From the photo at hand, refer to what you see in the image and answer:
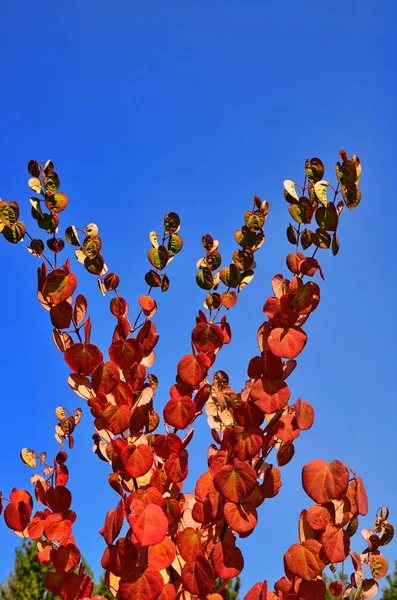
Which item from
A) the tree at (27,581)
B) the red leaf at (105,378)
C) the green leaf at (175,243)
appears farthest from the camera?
the tree at (27,581)

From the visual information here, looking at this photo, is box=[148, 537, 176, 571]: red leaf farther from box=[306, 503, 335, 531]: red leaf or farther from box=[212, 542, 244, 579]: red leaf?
box=[306, 503, 335, 531]: red leaf

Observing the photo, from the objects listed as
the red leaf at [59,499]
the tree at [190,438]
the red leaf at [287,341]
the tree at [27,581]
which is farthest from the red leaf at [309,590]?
the tree at [27,581]

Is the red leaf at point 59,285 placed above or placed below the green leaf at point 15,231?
below

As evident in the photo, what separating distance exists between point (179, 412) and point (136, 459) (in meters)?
0.18

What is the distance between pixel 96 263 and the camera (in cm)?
185

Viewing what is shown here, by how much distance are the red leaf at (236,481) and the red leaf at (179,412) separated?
0.68ft

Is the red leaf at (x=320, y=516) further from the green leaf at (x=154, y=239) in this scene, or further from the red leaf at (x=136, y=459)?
the green leaf at (x=154, y=239)

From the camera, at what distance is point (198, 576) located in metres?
1.58

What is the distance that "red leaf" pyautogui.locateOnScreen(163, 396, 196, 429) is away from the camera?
1.69m

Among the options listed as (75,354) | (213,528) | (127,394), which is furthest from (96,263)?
(213,528)

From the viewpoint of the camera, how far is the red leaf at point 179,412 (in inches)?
66.7

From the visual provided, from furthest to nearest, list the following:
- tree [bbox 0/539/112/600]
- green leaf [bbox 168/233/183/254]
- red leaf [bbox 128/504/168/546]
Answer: tree [bbox 0/539/112/600], green leaf [bbox 168/233/183/254], red leaf [bbox 128/504/168/546]

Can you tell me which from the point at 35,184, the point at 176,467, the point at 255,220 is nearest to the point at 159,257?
the point at 255,220

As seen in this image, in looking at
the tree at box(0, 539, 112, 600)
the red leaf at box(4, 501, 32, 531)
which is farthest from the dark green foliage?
the red leaf at box(4, 501, 32, 531)
